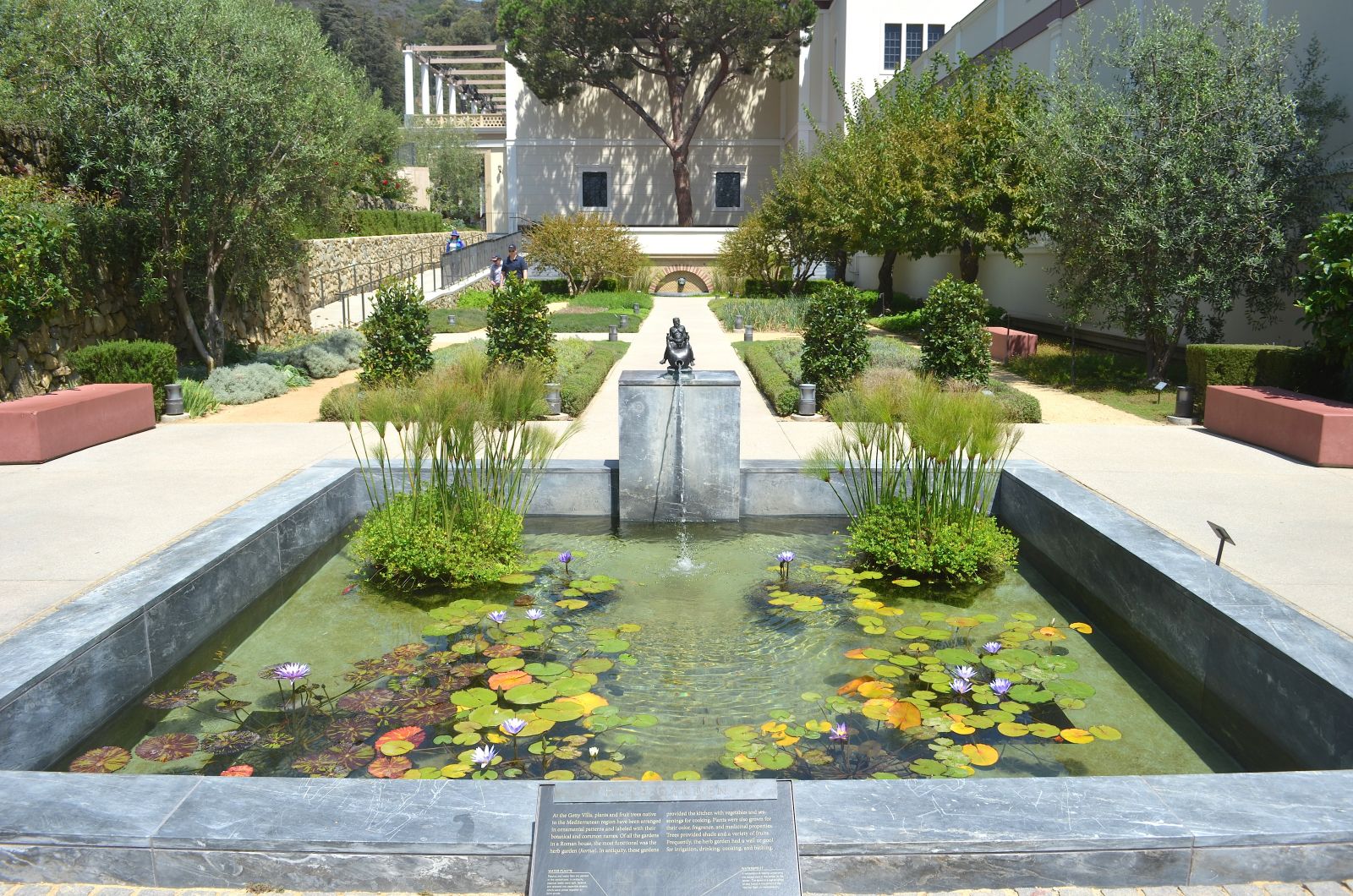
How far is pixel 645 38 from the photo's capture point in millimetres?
41406

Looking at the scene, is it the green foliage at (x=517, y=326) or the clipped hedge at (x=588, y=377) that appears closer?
the clipped hedge at (x=588, y=377)

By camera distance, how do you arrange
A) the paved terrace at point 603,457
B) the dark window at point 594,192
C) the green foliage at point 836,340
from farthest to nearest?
the dark window at point 594,192, the green foliage at point 836,340, the paved terrace at point 603,457

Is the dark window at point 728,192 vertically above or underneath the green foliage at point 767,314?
above

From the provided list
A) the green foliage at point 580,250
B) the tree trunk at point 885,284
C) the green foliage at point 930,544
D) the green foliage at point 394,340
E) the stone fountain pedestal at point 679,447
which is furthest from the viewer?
the green foliage at point 580,250

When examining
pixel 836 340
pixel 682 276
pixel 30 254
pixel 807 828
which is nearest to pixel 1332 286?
pixel 836 340

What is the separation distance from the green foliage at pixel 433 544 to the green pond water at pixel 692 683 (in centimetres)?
14

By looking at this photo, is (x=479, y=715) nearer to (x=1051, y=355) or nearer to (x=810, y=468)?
(x=810, y=468)

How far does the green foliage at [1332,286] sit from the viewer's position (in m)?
10.4

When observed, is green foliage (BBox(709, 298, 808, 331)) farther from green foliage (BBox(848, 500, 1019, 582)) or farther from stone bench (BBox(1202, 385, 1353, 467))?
green foliage (BBox(848, 500, 1019, 582))

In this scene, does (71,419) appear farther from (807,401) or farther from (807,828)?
(807,828)

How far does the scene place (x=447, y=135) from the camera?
180ft

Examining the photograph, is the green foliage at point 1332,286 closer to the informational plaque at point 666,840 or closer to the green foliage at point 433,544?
the green foliage at point 433,544

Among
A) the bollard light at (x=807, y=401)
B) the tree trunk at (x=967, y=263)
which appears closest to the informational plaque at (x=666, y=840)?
the bollard light at (x=807, y=401)

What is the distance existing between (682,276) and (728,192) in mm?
10000
